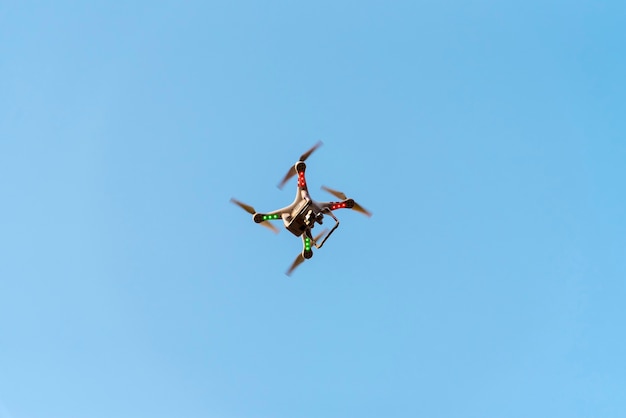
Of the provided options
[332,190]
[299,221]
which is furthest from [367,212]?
[299,221]

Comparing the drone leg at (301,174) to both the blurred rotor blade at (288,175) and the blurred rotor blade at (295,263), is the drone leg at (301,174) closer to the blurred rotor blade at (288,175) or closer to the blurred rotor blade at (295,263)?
the blurred rotor blade at (288,175)

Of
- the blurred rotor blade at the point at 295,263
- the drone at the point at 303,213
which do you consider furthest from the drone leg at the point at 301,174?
the blurred rotor blade at the point at 295,263

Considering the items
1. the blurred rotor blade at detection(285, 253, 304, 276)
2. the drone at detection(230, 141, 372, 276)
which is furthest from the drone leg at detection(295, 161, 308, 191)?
the blurred rotor blade at detection(285, 253, 304, 276)

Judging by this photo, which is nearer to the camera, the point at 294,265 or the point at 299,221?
the point at 299,221

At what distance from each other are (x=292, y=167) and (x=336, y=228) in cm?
872

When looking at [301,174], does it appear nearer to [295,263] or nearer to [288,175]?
[288,175]

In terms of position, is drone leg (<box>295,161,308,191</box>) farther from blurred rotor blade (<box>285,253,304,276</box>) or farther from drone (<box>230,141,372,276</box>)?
blurred rotor blade (<box>285,253,304,276</box>)

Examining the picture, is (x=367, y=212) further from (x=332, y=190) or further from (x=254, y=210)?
(x=254, y=210)

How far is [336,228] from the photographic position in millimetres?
68375

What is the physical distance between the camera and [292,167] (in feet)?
240

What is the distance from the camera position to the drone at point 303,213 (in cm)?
6975

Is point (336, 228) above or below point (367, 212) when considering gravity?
below

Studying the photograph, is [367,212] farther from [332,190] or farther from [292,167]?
[292,167]

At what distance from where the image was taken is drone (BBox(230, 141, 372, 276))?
229 feet
